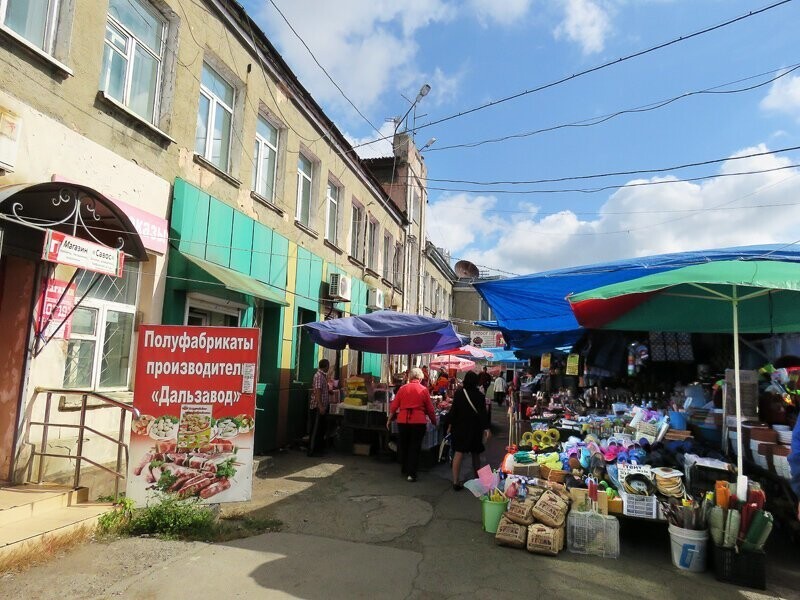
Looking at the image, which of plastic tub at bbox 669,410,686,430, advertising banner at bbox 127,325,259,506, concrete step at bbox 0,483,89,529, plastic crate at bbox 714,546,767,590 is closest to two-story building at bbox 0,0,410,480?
concrete step at bbox 0,483,89,529

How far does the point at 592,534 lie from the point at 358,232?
467 inches

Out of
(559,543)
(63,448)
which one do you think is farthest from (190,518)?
(559,543)

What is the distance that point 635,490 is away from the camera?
4.86 m

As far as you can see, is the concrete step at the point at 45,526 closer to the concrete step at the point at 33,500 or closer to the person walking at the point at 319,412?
the concrete step at the point at 33,500

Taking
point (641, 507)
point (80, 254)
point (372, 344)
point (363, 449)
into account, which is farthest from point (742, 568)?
point (372, 344)

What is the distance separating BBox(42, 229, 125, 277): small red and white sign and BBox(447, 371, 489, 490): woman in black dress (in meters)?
4.77

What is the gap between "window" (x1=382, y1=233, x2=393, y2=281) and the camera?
59.2 ft

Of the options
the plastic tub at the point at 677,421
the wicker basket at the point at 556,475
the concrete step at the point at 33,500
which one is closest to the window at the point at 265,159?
the concrete step at the point at 33,500

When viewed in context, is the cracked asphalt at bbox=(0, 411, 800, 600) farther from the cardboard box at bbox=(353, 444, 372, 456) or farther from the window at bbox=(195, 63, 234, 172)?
the window at bbox=(195, 63, 234, 172)

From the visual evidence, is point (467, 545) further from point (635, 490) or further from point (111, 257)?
point (111, 257)

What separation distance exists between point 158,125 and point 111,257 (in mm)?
2887

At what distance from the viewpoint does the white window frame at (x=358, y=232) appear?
49.7 ft

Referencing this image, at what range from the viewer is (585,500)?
4965 millimetres

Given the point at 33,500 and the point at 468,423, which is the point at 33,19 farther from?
the point at 468,423
